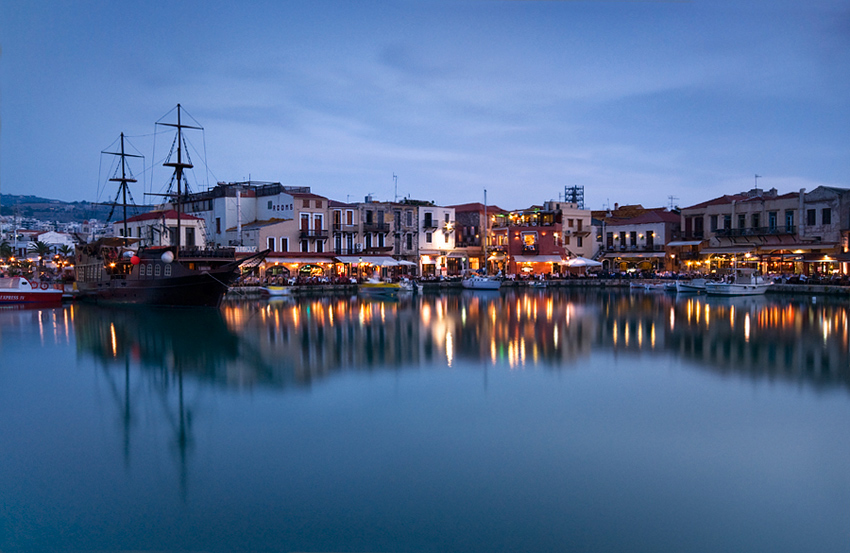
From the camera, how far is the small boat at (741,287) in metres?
39.6

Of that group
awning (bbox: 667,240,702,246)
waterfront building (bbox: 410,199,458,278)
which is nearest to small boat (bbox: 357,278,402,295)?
waterfront building (bbox: 410,199,458,278)

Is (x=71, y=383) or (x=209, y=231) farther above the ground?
(x=209, y=231)

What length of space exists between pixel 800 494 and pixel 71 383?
15.0 metres

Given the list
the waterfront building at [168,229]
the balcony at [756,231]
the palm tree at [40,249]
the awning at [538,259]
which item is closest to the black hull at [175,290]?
the waterfront building at [168,229]

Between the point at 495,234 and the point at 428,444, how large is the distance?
49.8 meters

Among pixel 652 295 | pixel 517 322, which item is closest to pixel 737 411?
pixel 517 322

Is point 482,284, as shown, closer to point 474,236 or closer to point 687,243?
point 474,236

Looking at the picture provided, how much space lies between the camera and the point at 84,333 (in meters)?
23.6

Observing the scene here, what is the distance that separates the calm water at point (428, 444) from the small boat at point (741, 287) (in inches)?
779

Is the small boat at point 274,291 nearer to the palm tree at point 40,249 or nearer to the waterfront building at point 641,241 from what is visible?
the waterfront building at point 641,241

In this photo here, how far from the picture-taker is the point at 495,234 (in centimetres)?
5881

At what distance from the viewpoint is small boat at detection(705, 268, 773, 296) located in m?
39.6

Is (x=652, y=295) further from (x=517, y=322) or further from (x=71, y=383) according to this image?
(x=71, y=383)

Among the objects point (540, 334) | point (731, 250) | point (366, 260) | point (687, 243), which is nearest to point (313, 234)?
point (366, 260)
